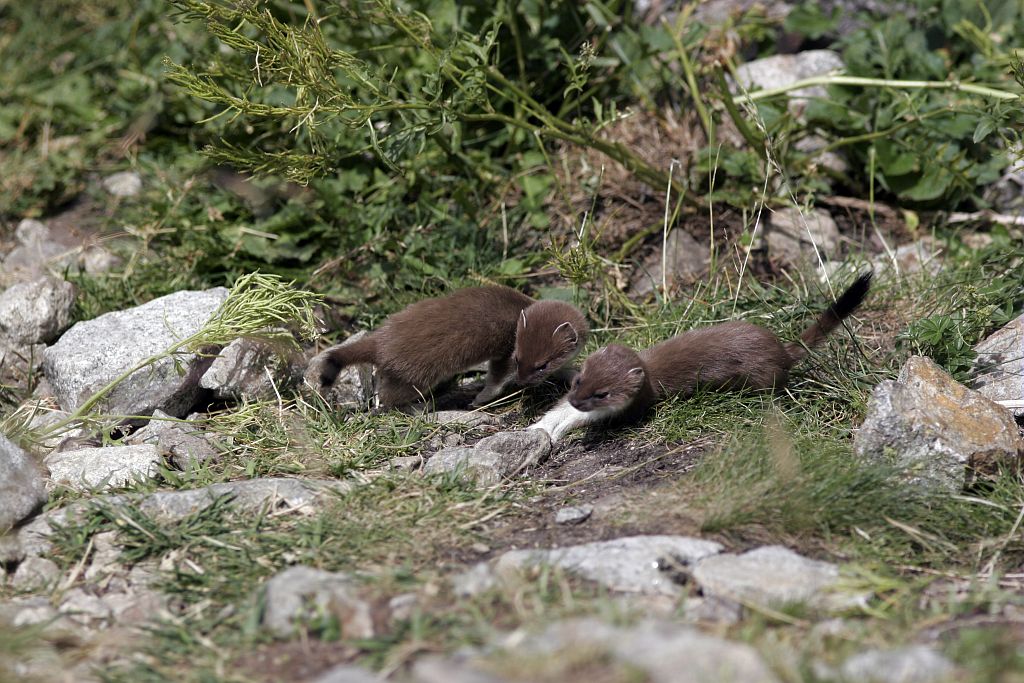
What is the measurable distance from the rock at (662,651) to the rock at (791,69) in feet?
17.5

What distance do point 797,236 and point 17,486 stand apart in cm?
487

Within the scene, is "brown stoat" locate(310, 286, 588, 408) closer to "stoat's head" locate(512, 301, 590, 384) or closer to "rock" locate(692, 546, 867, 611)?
"stoat's head" locate(512, 301, 590, 384)

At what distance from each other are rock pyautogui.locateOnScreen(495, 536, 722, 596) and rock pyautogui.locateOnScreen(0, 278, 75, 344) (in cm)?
356

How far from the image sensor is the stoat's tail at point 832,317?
5371 mm

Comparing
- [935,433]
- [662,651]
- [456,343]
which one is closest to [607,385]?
[456,343]

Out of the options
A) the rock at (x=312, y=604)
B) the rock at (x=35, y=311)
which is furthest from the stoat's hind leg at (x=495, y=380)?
the rock at (x=35, y=311)

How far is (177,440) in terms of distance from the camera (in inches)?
206

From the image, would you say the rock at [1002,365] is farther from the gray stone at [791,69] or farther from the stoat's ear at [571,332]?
the gray stone at [791,69]

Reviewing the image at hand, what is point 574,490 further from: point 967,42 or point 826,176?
point 967,42

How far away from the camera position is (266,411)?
5.62 meters

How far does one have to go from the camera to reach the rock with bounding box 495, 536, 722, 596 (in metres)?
3.79

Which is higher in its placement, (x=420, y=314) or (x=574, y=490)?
(x=420, y=314)

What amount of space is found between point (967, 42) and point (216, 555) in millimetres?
6318

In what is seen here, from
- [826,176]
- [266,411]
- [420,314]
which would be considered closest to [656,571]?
[420,314]
